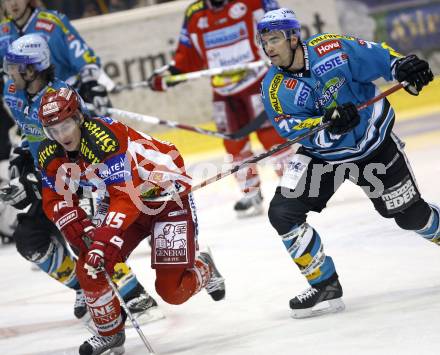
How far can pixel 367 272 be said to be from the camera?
4.46 m

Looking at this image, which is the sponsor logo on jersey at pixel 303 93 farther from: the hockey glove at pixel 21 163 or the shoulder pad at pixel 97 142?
the hockey glove at pixel 21 163

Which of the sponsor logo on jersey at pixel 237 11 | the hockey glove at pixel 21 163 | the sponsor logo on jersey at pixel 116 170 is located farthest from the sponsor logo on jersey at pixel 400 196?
the sponsor logo on jersey at pixel 237 11

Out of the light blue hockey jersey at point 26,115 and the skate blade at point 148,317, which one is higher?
the light blue hockey jersey at point 26,115

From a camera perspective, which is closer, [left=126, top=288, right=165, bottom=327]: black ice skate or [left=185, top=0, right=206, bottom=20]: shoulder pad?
[left=126, top=288, right=165, bottom=327]: black ice skate

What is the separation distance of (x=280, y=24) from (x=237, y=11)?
2.75m

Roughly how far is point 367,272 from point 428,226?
59 centimetres

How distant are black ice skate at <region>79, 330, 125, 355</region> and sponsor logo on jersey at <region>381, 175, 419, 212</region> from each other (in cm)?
110

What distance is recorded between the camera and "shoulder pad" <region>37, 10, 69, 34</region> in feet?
18.0

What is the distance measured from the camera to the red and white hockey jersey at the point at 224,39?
6.54 metres

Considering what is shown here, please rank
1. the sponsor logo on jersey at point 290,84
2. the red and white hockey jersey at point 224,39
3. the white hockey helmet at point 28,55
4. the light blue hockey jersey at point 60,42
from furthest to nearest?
the red and white hockey jersey at point 224,39
the light blue hockey jersey at point 60,42
the white hockey helmet at point 28,55
the sponsor logo on jersey at point 290,84

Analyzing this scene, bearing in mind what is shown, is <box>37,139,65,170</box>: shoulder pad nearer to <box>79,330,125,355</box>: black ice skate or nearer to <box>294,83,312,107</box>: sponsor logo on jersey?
<box>79,330,125,355</box>: black ice skate

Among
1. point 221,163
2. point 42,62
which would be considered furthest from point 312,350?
point 221,163

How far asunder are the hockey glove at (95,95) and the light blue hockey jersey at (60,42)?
0.09 metres

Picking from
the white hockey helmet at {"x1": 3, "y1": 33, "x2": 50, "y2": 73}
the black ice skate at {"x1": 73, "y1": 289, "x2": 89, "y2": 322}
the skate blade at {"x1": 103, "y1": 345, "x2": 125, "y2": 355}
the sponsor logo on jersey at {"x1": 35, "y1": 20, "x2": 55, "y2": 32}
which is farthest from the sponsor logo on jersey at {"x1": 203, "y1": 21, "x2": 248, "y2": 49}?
the skate blade at {"x1": 103, "y1": 345, "x2": 125, "y2": 355}
